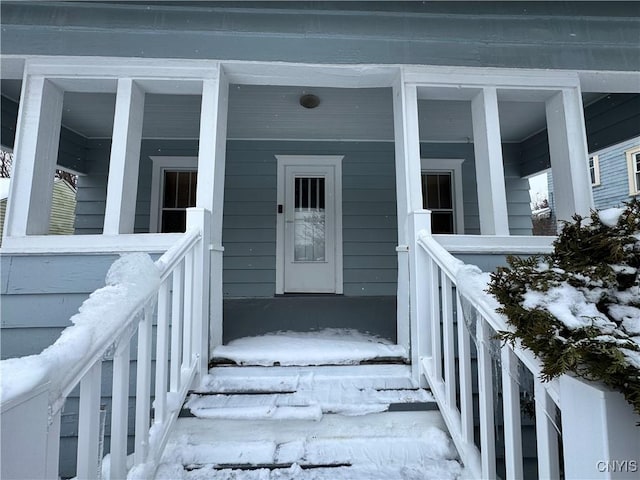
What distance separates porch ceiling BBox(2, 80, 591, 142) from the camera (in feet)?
10.4

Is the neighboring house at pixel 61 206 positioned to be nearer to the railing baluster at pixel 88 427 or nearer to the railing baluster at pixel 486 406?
the railing baluster at pixel 88 427

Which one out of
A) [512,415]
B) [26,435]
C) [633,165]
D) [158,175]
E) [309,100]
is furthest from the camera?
[633,165]

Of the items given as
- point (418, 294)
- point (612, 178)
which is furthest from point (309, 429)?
point (612, 178)

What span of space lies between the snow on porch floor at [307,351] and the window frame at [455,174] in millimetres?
2686

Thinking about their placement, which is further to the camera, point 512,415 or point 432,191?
point 432,191

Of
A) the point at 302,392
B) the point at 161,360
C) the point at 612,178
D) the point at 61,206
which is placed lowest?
the point at 302,392

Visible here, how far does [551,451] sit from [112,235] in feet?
7.48

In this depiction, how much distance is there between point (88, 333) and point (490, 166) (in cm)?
232

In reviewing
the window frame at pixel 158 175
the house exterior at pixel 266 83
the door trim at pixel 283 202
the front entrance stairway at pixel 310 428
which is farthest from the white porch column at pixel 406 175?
the window frame at pixel 158 175

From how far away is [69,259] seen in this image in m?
1.98

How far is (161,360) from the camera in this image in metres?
1.44

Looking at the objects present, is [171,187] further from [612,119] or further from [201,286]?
[612,119]

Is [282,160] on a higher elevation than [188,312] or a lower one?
higher

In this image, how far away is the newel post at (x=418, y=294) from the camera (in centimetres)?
191
